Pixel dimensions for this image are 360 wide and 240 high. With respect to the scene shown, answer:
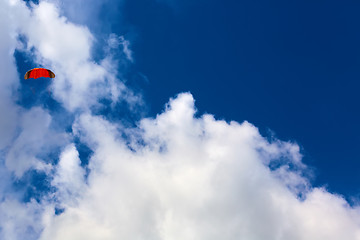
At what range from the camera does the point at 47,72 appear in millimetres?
90750

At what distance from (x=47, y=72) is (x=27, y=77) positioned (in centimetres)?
522

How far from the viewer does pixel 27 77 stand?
8988cm
